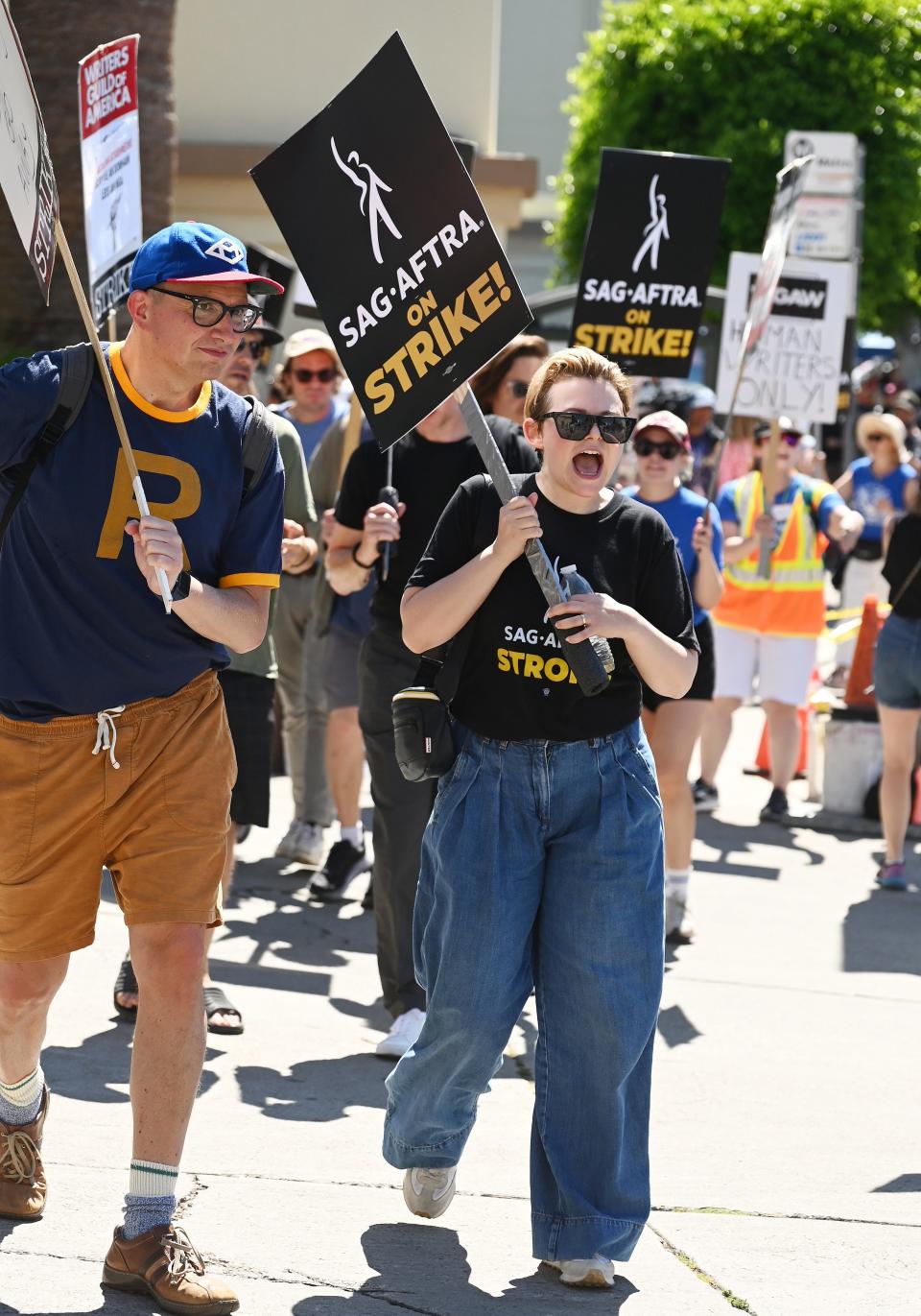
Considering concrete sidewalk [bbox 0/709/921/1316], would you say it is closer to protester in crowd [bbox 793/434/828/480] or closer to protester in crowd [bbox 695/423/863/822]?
protester in crowd [bbox 695/423/863/822]

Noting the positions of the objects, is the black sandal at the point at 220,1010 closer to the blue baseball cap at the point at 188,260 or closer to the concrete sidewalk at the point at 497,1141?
the concrete sidewalk at the point at 497,1141

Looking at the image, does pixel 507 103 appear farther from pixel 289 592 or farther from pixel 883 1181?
pixel 883 1181

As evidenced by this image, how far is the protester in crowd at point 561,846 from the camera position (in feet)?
12.8

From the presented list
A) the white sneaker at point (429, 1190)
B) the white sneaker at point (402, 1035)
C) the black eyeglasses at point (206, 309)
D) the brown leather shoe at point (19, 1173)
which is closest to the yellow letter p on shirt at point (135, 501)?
the black eyeglasses at point (206, 309)

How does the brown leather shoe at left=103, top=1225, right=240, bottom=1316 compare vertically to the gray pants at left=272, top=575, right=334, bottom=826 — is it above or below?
below

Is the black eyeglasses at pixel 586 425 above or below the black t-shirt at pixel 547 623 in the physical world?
above

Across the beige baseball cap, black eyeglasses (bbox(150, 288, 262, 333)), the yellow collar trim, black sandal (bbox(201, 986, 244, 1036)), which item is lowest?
black sandal (bbox(201, 986, 244, 1036))

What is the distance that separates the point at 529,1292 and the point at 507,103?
41.9 m

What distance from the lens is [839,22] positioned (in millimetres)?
25781

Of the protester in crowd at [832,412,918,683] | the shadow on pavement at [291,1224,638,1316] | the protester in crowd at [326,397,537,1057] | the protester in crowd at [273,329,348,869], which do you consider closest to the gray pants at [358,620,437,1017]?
the protester in crowd at [326,397,537,1057]

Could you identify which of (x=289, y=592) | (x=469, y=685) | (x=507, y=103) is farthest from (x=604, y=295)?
(x=507, y=103)

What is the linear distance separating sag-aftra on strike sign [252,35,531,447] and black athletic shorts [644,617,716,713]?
333 cm

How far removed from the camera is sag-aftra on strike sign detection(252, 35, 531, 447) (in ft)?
13.2

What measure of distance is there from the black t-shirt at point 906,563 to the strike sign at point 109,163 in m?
3.48
